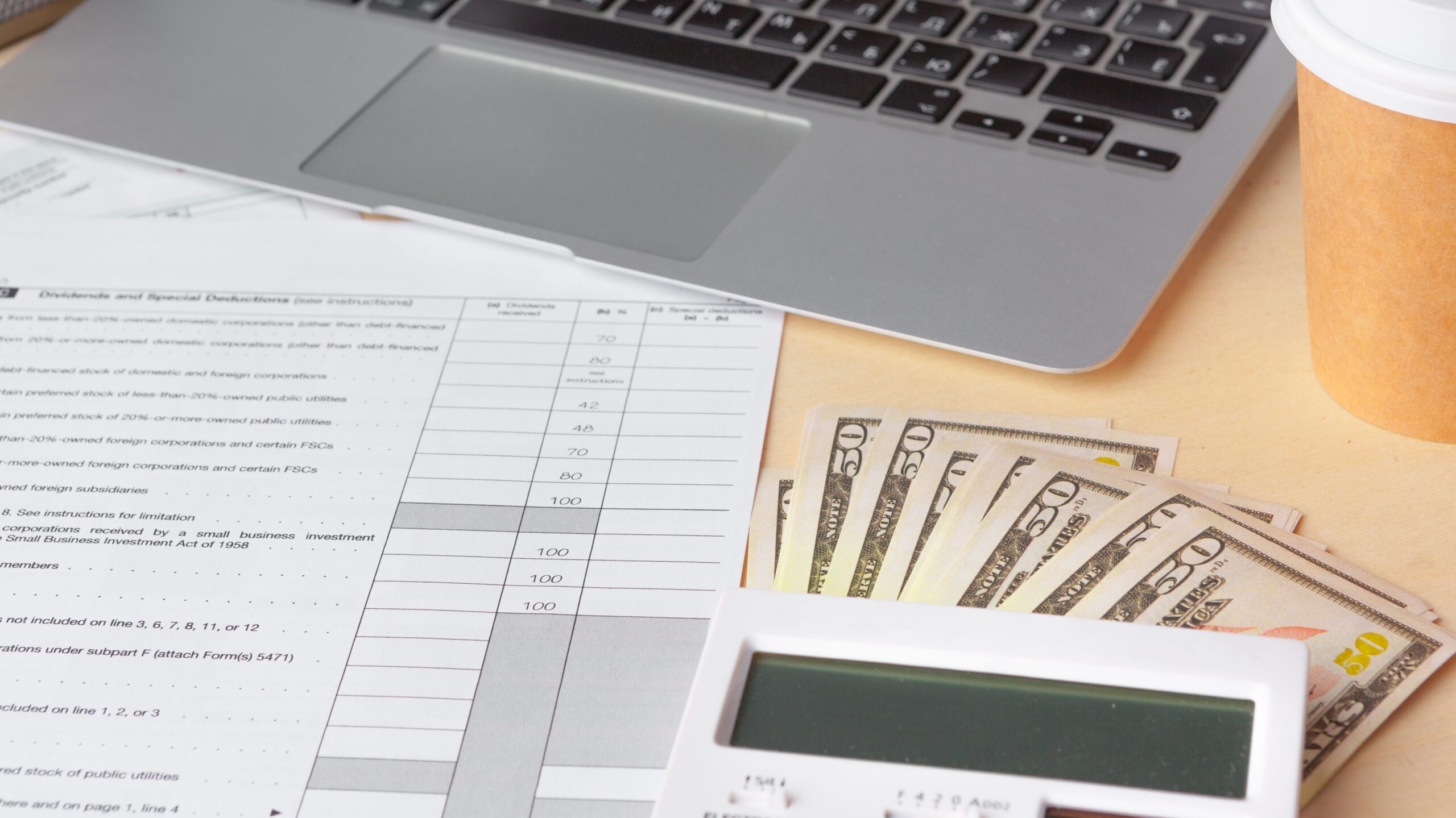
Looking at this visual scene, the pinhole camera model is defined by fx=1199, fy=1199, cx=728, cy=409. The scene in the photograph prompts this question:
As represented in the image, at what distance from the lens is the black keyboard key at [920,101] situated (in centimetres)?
62

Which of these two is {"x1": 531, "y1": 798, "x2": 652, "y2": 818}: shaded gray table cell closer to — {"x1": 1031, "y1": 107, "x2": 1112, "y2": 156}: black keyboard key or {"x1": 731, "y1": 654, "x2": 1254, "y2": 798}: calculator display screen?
{"x1": 731, "y1": 654, "x2": 1254, "y2": 798}: calculator display screen

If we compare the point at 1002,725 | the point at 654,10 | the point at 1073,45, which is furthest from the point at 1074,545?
the point at 654,10

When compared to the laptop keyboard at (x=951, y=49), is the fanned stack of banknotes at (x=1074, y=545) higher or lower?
lower

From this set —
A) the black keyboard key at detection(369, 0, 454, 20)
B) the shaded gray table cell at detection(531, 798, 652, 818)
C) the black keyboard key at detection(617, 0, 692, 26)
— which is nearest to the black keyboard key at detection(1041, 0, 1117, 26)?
the black keyboard key at detection(617, 0, 692, 26)

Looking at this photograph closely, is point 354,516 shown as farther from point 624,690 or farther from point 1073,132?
point 1073,132

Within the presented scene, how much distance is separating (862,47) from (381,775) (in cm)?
45

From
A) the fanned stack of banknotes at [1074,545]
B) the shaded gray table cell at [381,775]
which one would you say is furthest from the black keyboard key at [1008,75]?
the shaded gray table cell at [381,775]

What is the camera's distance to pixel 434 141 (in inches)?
25.5

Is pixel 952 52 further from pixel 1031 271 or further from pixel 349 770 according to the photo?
pixel 349 770

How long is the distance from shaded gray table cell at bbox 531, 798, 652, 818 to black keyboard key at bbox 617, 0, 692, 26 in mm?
468

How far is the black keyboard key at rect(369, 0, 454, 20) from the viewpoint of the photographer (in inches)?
28.5

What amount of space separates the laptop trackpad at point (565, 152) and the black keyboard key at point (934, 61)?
68 mm

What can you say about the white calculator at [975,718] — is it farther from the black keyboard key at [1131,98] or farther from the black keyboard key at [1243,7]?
the black keyboard key at [1243,7]

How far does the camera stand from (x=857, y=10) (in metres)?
0.68
